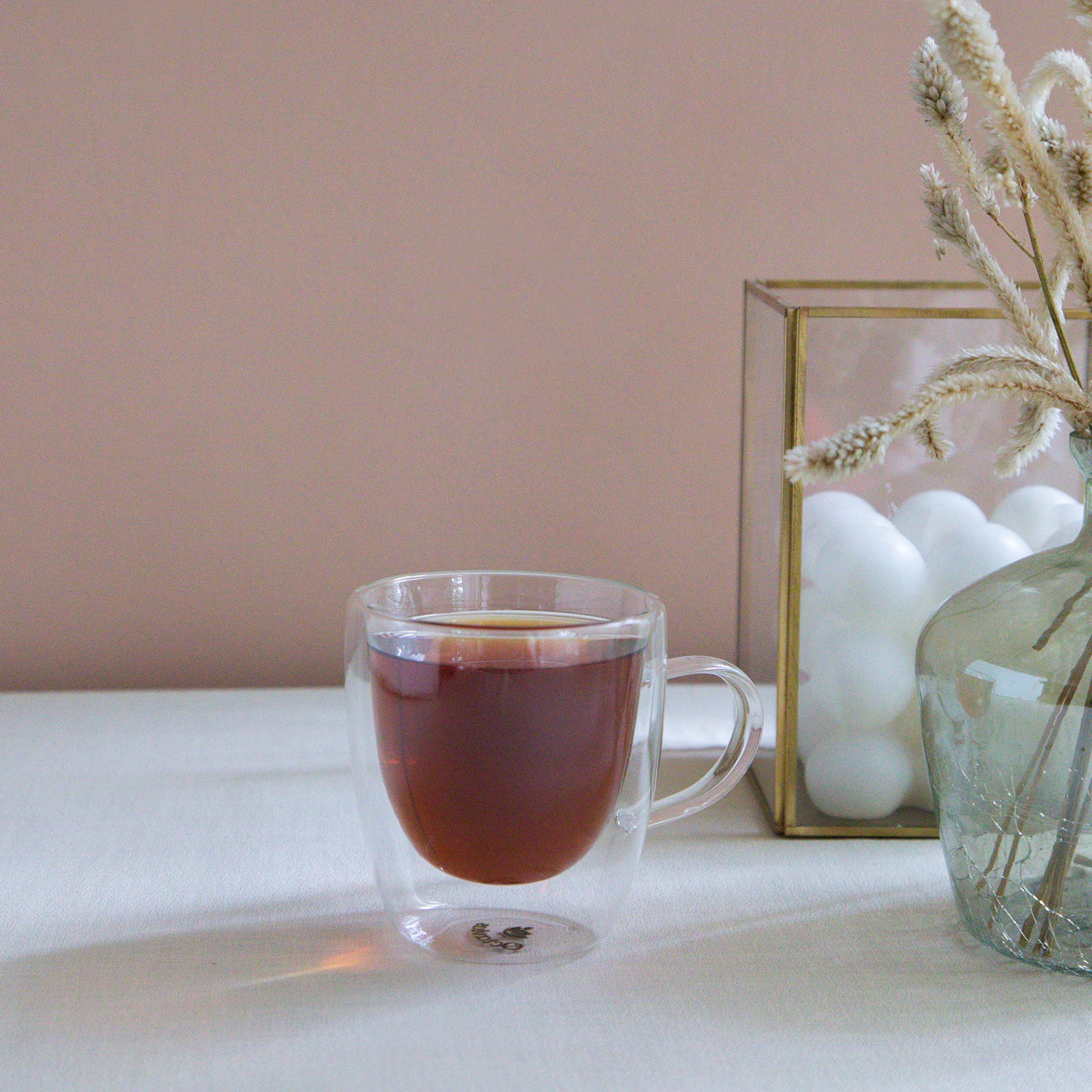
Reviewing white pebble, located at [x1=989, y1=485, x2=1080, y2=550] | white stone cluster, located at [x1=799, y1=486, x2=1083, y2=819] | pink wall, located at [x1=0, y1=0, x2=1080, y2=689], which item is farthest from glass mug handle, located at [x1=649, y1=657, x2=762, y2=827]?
pink wall, located at [x1=0, y1=0, x2=1080, y2=689]

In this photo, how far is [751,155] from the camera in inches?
35.6

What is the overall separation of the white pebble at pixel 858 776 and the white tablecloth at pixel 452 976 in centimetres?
2

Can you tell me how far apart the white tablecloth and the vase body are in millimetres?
21

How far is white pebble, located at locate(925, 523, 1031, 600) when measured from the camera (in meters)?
0.63

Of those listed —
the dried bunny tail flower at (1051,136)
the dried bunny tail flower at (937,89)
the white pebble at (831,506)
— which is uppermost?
the dried bunny tail flower at (937,89)

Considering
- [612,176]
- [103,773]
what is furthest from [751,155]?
[103,773]

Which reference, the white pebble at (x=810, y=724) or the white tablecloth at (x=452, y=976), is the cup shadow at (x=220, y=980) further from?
the white pebble at (x=810, y=724)

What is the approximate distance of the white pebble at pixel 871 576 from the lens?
2.08ft

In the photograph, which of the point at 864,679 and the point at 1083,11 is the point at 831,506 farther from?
the point at 1083,11

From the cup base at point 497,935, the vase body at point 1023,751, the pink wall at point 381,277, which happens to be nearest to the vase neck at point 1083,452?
the vase body at point 1023,751

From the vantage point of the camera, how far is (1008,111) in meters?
0.45

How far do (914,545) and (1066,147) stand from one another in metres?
0.23

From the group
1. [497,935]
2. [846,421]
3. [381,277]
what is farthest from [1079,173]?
[381,277]

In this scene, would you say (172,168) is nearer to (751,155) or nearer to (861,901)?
(751,155)
